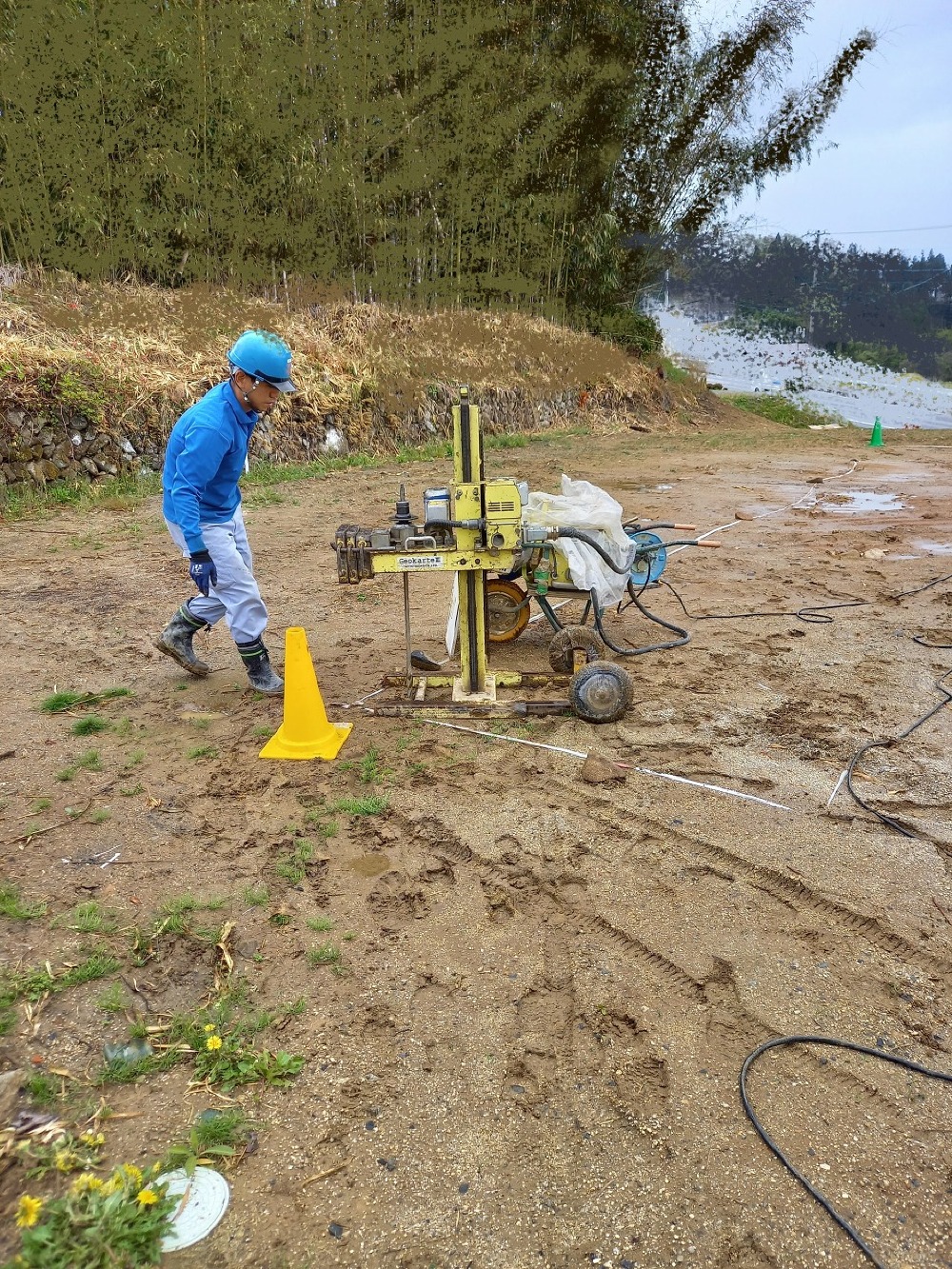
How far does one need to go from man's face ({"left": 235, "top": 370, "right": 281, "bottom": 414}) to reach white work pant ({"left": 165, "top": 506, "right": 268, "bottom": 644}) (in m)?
0.63

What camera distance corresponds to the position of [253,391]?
4.08 m

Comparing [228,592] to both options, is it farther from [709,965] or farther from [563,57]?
[563,57]

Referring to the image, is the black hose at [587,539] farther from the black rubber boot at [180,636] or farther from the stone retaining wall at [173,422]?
the stone retaining wall at [173,422]

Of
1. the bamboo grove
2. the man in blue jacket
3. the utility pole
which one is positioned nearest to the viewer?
the man in blue jacket

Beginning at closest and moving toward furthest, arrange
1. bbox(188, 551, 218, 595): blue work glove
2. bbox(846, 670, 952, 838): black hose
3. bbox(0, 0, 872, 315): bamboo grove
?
bbox(846, 670, 952, 838): black hose < bbox(188, 551, 218, 595): blue work glove < bbox(0, 0, 872, 315): bamboo grove

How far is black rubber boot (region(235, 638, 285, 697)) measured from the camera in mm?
4457

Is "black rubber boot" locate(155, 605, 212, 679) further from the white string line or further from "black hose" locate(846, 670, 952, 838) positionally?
"black hose" locate(846, 670, 952, 838)

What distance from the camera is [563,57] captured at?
50.0 ft

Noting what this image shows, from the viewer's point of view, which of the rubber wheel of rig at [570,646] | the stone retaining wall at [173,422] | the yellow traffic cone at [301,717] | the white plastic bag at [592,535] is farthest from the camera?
the stone retaining wall at [173,422]

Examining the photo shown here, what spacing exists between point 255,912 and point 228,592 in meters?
1.94

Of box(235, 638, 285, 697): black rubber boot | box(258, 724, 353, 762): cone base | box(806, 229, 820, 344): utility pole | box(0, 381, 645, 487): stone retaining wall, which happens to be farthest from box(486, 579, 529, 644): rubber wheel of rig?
box(806, 229, 820, 344): utility pole

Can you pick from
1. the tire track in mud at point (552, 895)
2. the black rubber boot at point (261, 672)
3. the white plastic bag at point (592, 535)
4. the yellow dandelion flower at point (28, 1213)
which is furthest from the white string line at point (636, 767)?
the yellow dandelion flower at point (28, 1213)

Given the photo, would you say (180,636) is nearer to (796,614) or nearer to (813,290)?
(796,614)

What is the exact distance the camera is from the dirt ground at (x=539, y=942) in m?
1.91
